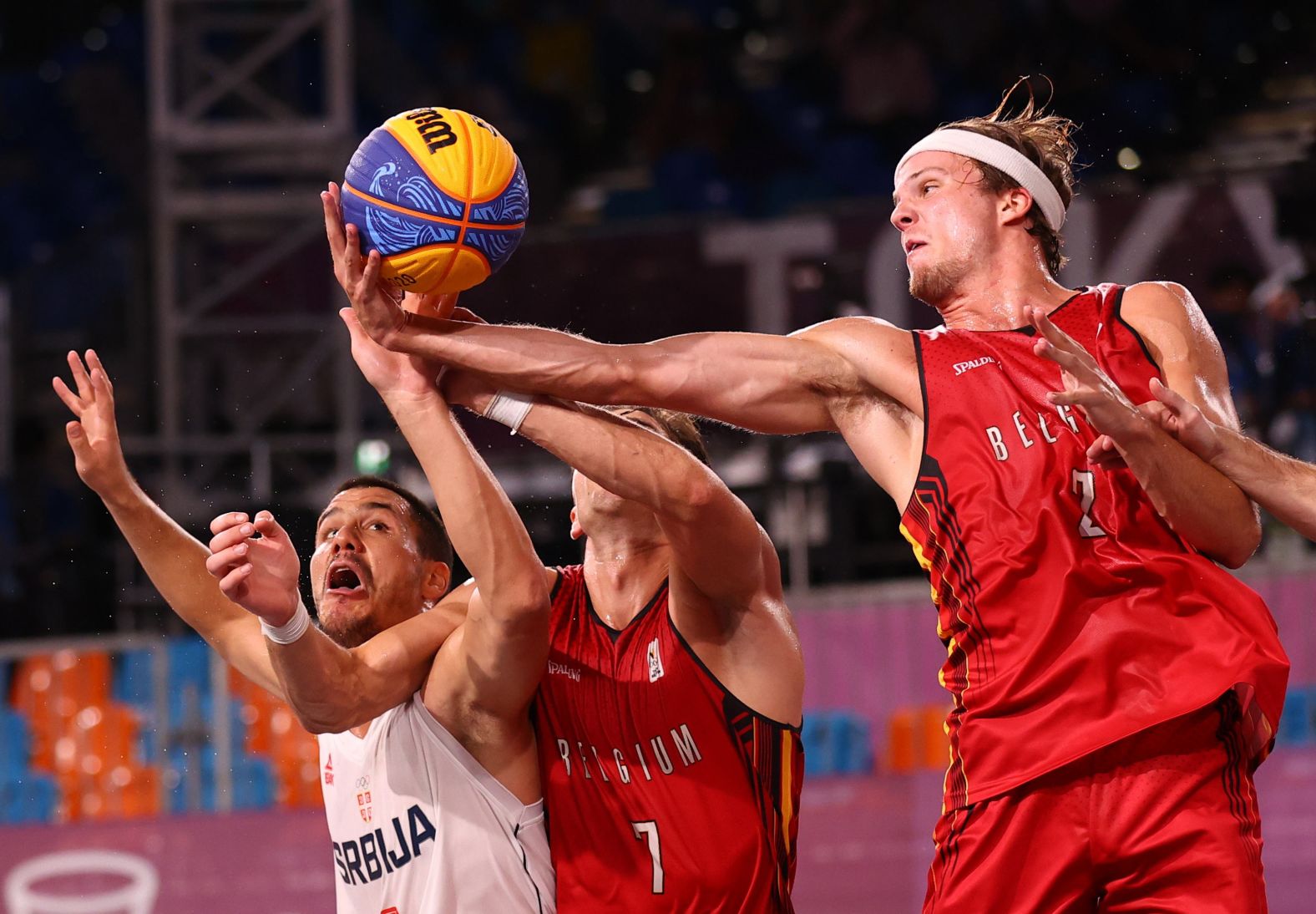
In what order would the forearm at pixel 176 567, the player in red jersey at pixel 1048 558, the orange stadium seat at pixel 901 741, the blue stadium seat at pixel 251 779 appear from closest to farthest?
the player in red jersey at pixel 1048 558 < the forearm at pixel 176 567 < the orange stadium seat at pixel 901 741 < the blue stadium seat at pixel 251 779

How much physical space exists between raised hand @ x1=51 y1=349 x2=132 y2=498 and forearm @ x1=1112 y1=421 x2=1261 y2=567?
2.85 m

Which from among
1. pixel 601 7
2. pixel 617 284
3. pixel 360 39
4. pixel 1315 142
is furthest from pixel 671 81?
pixel 1315 142

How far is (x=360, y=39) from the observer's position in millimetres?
13648

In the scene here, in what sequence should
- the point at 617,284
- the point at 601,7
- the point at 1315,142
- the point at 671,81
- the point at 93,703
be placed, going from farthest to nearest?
1. the point at 601,7
2. the point at 671,81
3. the point at 617,284
4. the point at 1315,142
5. the point at 93,703

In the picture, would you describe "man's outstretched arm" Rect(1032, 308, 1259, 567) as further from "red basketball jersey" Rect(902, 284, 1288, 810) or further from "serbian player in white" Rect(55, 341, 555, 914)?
"serbian player in white" Rect(55, 341, 555, 914)

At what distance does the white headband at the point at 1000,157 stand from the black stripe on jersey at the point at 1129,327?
1.10 feet

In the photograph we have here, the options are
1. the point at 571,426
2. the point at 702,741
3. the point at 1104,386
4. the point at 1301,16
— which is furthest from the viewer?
the point at 1301,16

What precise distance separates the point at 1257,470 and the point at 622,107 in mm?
11569

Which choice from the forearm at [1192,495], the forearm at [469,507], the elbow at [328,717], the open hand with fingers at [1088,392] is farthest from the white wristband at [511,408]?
the forearm at [1192,495]

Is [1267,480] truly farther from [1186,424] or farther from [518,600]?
[518,600]

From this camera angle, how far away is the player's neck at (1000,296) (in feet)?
11.4

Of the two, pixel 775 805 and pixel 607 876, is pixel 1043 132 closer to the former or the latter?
pixel 775 805

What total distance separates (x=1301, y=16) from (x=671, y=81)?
5134 millimetres

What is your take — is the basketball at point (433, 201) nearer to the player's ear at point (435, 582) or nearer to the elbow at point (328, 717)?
the elbow at point (328, 717)
